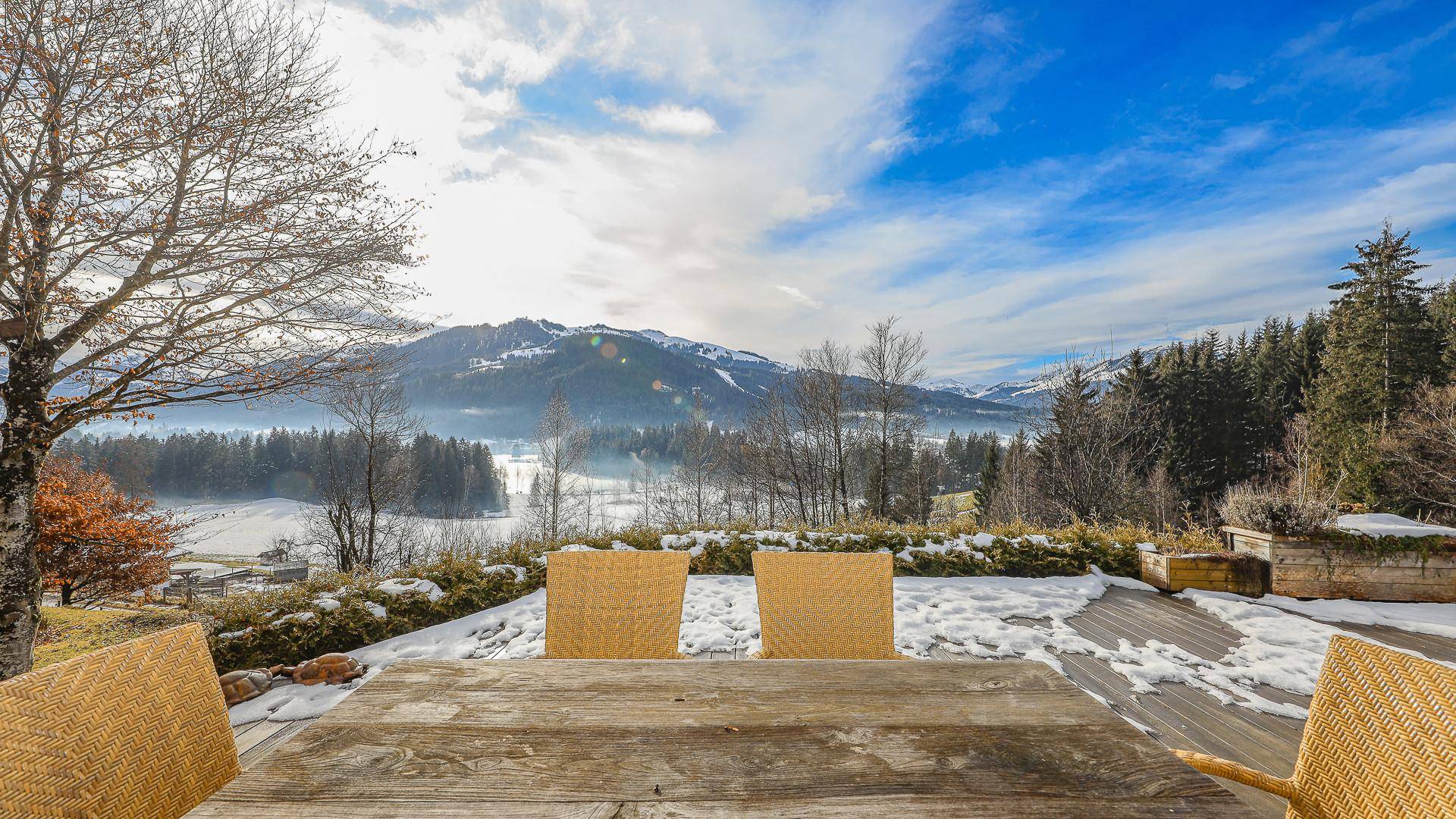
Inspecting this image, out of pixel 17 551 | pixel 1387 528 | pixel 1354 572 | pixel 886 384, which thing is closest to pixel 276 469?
pixel 886 384

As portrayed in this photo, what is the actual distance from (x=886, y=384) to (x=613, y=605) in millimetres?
17695

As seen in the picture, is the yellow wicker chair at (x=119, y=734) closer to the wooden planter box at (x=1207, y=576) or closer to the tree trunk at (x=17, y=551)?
the tree trunk at (x=17, y=551)

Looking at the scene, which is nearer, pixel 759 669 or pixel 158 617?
pixel 759 669

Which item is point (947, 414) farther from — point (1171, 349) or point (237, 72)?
point (237, 72)

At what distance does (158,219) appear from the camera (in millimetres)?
3631

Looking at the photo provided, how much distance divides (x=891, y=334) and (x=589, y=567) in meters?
17.8

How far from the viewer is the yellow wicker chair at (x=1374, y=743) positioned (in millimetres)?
1009

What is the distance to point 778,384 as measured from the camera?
21.8m

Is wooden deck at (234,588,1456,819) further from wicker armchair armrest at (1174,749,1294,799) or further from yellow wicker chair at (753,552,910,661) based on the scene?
yellow wicker chair at (753,552,910,661)

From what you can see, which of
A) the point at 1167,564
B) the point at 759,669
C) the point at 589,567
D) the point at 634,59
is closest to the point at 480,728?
the point at 759,669

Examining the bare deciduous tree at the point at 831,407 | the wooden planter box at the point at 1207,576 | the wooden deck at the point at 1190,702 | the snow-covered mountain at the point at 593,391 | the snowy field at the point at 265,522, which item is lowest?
the snowy field at the point at 265,522

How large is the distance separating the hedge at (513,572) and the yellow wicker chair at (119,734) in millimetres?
2474

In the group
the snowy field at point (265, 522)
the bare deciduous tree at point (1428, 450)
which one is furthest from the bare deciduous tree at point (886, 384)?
the snowy field at point (265, 522)

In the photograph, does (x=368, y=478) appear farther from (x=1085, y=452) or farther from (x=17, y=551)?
(x=1085, y=452)
